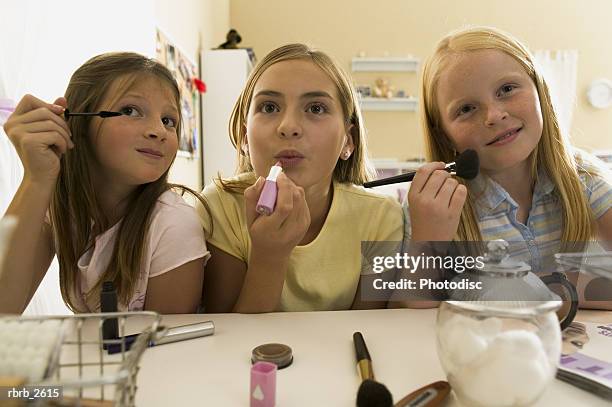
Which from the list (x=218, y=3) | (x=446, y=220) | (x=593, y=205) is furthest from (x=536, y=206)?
(x=218, y=3)

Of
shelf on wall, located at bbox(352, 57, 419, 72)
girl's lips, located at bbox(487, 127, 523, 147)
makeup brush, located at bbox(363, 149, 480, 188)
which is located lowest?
makeup brush, located at bbox(363, 149, 480, 188)

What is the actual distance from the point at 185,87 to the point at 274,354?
2.05m

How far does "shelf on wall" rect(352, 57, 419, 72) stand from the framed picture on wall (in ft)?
4.32

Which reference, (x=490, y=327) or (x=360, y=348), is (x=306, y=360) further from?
(x=490, y=327)

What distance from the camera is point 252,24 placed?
3471 mm

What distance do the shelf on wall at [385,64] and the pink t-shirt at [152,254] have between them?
2.92 metres

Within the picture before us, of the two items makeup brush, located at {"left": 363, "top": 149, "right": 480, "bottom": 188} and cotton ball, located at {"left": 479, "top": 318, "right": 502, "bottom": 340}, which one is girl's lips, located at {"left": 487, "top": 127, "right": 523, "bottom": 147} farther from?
cotton ball, located at {"left": 479, "top": 318, "right": 502, "bottom": 340}

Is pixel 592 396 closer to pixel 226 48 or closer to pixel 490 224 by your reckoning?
pixel 490 224

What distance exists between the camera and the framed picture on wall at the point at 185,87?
1.89 meters

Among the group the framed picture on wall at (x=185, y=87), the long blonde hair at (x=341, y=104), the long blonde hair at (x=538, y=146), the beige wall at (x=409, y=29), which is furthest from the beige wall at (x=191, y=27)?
the long blonde hair at (x=538, y=146)

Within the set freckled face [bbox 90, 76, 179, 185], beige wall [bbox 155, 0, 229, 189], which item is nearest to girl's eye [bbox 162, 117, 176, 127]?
freckled face [bbox 90, 76, 179, 185]

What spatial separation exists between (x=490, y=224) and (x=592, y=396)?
18.9 inches

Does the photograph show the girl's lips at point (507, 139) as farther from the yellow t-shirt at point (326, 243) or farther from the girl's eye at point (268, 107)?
the girl's eye at point (268, 107)

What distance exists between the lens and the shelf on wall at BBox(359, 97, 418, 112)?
333cm
